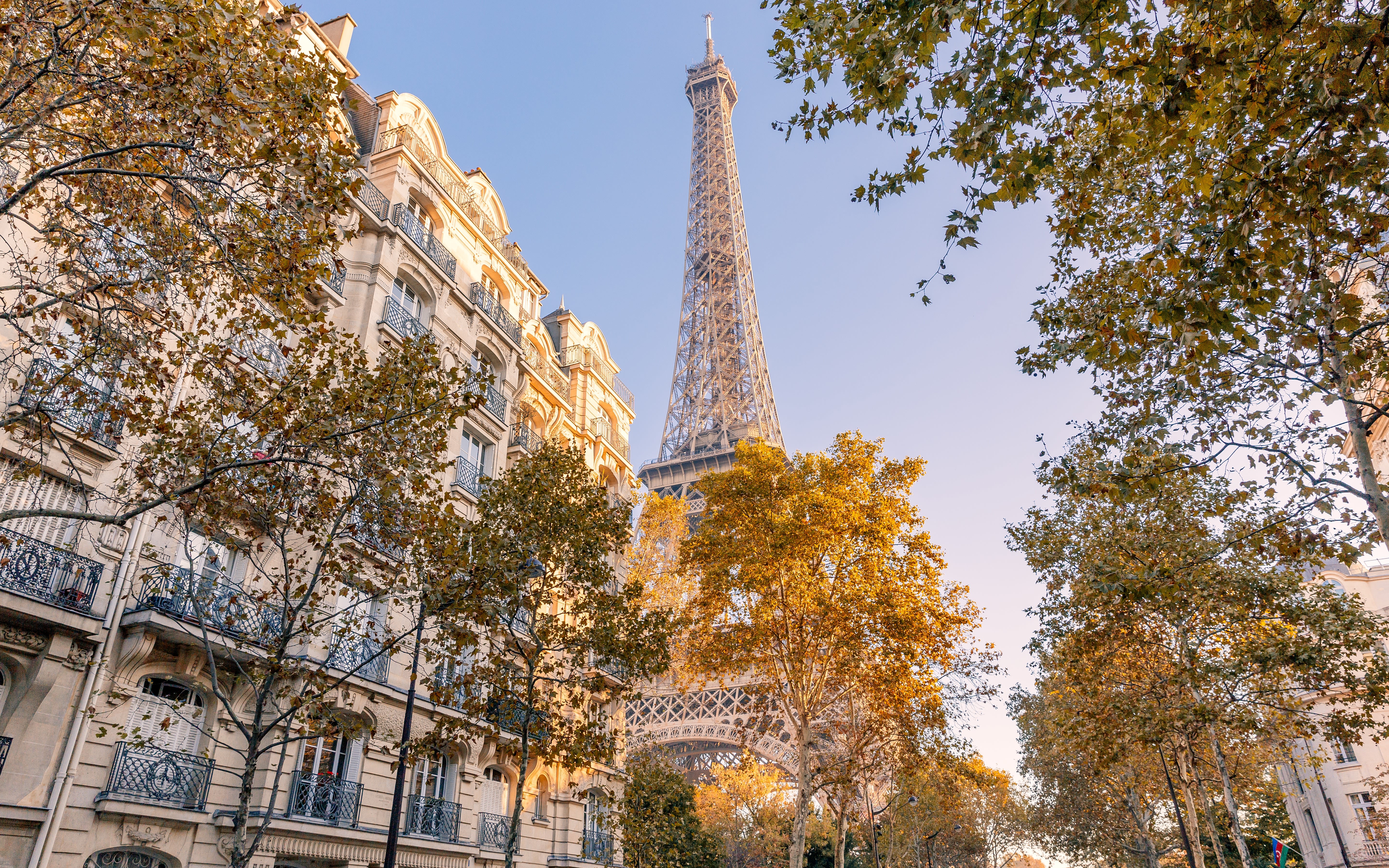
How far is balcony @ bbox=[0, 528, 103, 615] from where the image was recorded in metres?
11.1

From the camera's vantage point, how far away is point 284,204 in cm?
874

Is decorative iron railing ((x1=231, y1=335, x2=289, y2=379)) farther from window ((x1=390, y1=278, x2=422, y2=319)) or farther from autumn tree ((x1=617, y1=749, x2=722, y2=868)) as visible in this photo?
autumn tree ((x1=617, y1=749, x2=722, y2=868))

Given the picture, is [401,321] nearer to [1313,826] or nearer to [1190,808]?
[1190,808]

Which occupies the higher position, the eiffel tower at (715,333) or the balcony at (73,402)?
the eiffel tower at (715,333)

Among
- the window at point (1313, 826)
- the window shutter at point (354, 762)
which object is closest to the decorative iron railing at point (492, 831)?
the window shutter at point (354, 762)

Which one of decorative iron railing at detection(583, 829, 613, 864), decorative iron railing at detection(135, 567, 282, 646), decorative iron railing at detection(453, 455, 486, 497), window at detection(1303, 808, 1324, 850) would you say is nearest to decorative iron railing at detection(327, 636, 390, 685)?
decorative iron railing at detection(135, 567, 282, 646)

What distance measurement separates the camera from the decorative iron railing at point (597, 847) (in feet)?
76.7

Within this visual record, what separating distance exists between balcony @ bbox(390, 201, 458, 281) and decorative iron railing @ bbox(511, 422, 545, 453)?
4741 millimetres

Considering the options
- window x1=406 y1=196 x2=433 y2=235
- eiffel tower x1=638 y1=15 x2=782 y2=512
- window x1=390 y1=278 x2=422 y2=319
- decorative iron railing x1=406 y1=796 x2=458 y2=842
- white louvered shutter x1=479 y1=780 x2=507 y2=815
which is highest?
eiffel tower x1=638 y1=15 x2=782 y2=512

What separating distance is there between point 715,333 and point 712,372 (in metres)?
4.98

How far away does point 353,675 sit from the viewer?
14.3 m

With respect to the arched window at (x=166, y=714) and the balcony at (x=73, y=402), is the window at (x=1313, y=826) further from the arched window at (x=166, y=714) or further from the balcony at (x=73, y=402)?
the balcony at (x=73, y=402)

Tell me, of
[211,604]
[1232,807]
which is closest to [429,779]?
[211,604]

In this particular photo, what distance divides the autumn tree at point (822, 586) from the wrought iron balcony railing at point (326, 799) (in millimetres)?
9237
